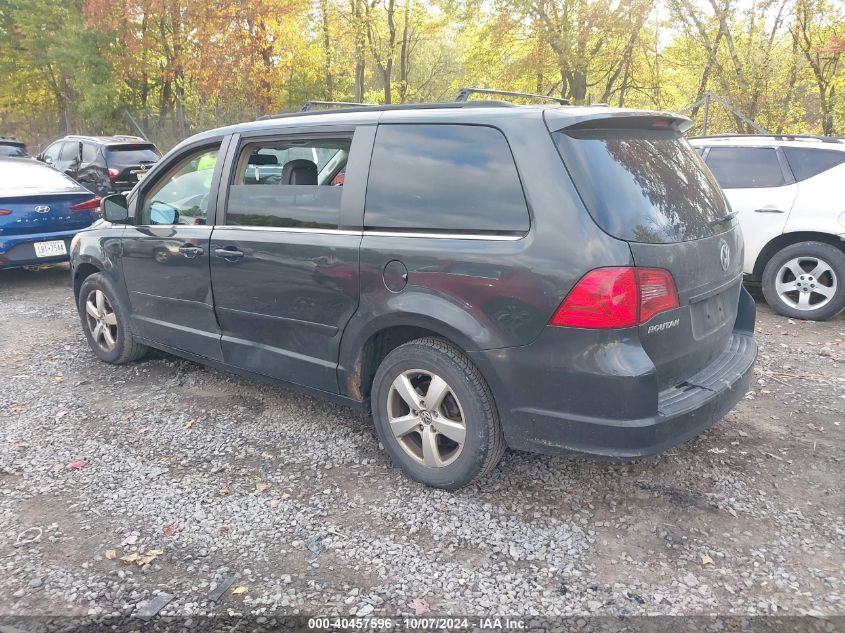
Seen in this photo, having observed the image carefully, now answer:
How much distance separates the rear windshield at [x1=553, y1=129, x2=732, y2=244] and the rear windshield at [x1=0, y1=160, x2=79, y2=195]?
7.32m

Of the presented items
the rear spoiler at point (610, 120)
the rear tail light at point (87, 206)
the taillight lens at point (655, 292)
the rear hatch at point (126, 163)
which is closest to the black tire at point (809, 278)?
the rear spoiler at point (610, 120)

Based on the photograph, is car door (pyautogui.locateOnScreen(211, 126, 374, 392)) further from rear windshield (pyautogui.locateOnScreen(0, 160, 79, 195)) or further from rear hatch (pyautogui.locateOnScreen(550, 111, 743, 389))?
rear windshield (pyautogui.locateOnScreen(0, 160, 79, 195))

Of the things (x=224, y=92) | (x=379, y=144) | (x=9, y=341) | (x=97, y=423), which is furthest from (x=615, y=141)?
(x=224, y=92)

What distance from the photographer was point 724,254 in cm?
315

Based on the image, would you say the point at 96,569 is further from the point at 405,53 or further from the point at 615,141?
the point at 405,53

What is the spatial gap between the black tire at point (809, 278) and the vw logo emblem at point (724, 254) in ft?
12.7

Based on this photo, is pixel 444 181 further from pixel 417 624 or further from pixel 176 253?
pixel 176 253

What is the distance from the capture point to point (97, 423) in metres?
4.11

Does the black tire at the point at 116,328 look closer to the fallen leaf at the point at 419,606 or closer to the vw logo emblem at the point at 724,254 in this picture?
the fallen leaf at the point at 419,606

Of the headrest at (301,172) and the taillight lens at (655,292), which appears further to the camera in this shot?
the headrest at (301,172)

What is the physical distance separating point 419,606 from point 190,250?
8.88ft

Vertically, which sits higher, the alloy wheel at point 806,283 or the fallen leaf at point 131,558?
the alloy wheel at point 806,283

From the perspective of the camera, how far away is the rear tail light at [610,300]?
257cm

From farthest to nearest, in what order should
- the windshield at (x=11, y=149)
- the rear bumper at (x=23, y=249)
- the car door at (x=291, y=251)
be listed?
the windshield at (x=11, y=149) < the rear bumper at (x=23, y=249) < the car door at (x=291, y=251)
